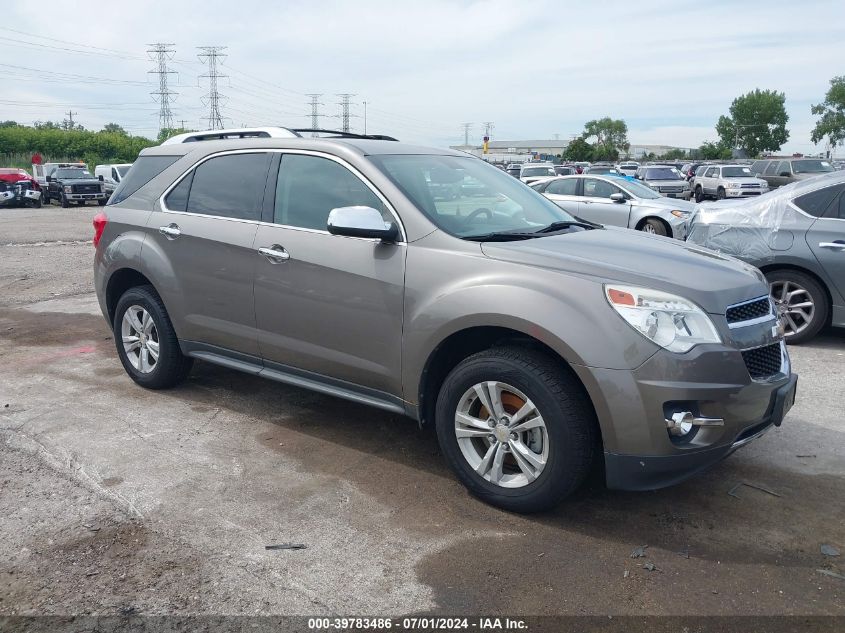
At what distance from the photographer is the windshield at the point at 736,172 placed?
3163 cm

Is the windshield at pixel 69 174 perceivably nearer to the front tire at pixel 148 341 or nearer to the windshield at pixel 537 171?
the windshield at pixel 537 171

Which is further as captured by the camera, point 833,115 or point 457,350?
point 833,115

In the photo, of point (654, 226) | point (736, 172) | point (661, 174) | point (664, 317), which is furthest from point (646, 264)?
point (661, 174)

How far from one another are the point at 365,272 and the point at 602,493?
69.9 inches

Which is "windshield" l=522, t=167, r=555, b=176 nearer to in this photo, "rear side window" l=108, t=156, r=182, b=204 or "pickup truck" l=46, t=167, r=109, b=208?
"pickup truck" l=46, t=167, r=109, b=208

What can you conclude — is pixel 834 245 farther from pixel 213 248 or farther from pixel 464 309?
pixel 213 248

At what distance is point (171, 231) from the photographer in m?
5.22

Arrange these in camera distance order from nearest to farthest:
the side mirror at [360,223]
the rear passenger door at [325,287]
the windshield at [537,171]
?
the side mirror at [360,223] < the rear passenger door at [325,287] < the windshield at [537,171]

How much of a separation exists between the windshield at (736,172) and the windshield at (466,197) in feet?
97.0

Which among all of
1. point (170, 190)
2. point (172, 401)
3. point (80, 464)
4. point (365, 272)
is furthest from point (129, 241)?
point (365, 272)

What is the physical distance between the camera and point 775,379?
3676 millimetres

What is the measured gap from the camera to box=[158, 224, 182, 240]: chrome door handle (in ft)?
17.0

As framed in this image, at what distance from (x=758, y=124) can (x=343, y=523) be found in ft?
442

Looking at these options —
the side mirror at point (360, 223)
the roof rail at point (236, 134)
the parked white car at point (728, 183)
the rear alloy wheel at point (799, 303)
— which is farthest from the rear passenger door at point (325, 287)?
the parked white car at point (728, 183)
